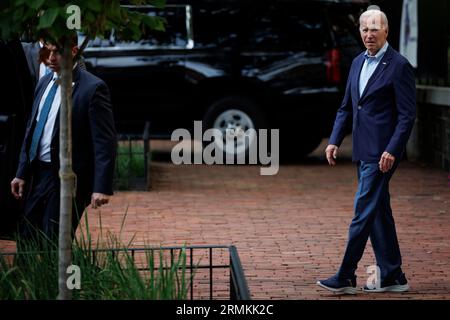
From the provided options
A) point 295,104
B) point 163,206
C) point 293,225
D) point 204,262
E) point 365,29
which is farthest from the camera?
point 295,104

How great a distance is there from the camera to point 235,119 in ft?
53.2

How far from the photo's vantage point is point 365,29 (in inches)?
307

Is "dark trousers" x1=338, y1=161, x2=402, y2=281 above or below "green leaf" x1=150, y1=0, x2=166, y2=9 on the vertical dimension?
below

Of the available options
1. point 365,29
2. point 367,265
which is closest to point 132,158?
point 367,265

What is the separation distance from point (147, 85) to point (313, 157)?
2.82 meters

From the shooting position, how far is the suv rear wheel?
16.1m

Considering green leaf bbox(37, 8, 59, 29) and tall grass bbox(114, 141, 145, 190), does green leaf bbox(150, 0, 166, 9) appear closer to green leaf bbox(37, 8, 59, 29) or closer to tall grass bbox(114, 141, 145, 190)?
green leaf bbox(37, 8, 59, 29)

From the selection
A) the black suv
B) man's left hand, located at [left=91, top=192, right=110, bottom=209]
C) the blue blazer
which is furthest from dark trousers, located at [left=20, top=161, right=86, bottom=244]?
the black suv

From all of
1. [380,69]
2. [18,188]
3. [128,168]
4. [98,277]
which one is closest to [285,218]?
[128,168]

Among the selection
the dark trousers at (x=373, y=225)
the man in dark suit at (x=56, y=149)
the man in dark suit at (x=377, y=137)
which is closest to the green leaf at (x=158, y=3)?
the man in dark suit at (x=56, y=149)

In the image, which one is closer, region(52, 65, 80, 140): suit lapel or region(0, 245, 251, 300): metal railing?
region(0, 245, 251, 300): metal railing

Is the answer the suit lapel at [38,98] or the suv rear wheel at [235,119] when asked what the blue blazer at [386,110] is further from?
the suv rear wheel at [235,119]

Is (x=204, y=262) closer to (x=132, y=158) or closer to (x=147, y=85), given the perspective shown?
(x=132, y=158)
